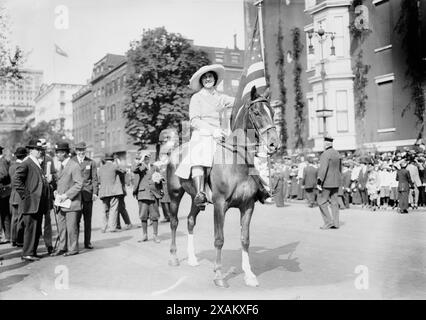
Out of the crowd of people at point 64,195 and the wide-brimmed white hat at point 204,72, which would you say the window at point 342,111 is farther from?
the wide-brimmed white hat at point 204,72

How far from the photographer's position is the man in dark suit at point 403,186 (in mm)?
15672

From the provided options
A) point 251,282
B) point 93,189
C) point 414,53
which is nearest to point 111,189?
point 93,189

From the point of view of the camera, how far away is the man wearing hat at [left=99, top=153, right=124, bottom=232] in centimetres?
1340

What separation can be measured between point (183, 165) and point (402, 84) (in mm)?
17119

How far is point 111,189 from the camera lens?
44.0 ft

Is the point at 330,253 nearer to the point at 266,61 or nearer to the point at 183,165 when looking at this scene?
the point at 183,165

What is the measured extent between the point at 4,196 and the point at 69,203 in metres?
3.53

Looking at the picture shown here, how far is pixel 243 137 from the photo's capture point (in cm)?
691

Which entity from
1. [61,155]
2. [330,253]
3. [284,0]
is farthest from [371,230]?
[284,0]

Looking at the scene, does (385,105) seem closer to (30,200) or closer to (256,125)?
(256,125)

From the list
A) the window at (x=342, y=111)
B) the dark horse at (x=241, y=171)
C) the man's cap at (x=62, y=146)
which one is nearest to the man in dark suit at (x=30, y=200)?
the man's cap at (x=62, y=146)

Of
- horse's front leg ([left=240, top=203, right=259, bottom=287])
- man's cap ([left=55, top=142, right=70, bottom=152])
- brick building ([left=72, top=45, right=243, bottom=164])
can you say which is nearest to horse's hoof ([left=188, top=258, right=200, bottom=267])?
horse's front leg ([left=240, top=203, right=259, bottom=287])

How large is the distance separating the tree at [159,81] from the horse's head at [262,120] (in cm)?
1330

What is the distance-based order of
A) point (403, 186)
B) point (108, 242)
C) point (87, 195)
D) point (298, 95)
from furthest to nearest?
point (298, 95)
point (403, 186)
point (108, 242)
point (87, 195)
